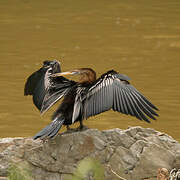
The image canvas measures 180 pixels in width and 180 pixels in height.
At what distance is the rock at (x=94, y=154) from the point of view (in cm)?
593

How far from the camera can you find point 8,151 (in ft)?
19.4

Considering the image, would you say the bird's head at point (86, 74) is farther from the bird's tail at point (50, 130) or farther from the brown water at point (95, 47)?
the brown water at point (95, 47)

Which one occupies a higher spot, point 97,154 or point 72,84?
point 72,84

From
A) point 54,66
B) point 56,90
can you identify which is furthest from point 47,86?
point 54,66

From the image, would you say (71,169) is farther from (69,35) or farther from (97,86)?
(69,35)

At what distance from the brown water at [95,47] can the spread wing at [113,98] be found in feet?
9.94

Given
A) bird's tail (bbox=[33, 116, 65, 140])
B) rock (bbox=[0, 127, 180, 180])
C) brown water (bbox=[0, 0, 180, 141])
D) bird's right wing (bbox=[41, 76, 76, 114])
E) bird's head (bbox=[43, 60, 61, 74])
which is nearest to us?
bird's tail (bbox=[33, 116, 65, 140])

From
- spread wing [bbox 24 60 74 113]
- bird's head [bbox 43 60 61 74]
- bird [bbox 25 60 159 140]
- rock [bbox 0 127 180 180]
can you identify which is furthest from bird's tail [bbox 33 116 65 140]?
bird's head [bbox 43 60 61 74]

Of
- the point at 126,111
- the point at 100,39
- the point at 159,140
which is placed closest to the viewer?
the point at 126,111

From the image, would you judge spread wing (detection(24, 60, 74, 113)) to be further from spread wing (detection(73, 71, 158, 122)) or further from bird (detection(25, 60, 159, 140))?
spread wing (detection(73, 71, 158, 122))

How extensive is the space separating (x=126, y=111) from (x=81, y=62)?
7.50 meters

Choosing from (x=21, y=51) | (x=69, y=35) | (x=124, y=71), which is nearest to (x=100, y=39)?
(x=69, y=35)

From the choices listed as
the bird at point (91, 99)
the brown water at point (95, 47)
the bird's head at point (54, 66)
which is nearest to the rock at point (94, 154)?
the bird at point (91, 99)

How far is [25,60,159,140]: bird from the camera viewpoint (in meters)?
5.77
